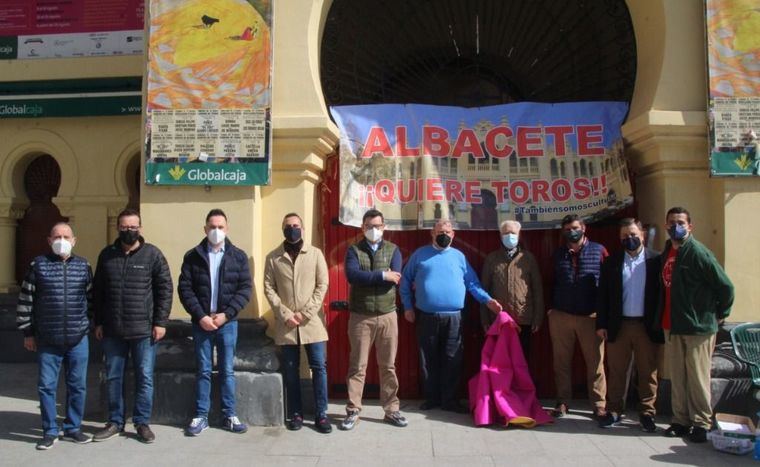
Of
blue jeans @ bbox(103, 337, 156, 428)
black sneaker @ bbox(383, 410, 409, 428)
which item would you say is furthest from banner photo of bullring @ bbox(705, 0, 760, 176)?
blue jeans @ bbox(103, 337, 156, 428)

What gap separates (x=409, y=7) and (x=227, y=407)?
4463 millimetres

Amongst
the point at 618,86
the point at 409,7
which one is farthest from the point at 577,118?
the point at 409,7

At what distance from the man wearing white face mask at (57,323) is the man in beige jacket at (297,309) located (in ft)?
4.95

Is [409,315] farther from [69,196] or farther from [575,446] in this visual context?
[69,196]

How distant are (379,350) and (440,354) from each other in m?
0.60

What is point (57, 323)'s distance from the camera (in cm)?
491

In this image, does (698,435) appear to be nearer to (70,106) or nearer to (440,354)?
(440,354)

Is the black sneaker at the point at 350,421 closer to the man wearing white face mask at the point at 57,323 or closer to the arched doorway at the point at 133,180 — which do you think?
the man wearing white face mask at the point at 57,323

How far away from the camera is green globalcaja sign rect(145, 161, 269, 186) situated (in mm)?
5535

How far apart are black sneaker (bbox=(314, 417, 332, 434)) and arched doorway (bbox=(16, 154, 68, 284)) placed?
530 centimetres

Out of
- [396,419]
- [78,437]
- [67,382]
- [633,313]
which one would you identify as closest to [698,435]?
[633,313]

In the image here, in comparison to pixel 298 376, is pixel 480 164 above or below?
above

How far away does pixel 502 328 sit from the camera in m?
5.47

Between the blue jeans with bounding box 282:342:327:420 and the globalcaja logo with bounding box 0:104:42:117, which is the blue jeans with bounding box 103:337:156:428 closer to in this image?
the blue jeans with bounding box 282:342:327:420
